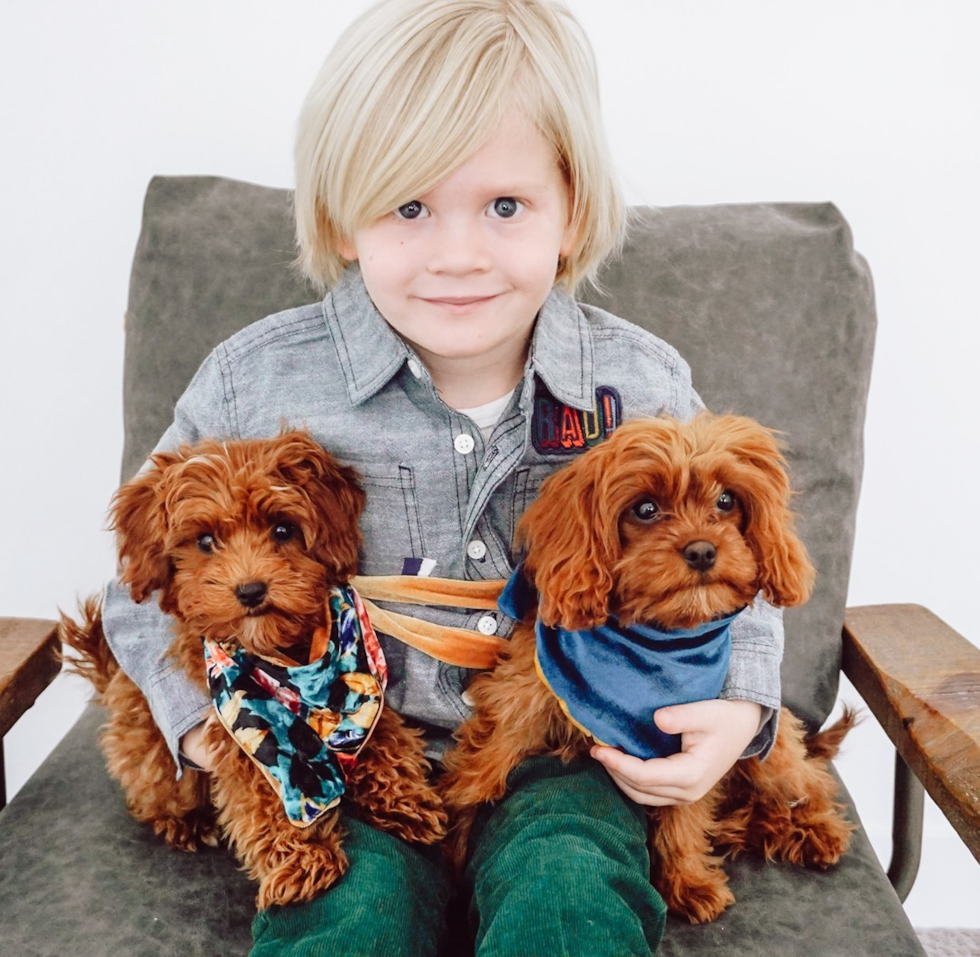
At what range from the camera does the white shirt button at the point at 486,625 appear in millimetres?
1705

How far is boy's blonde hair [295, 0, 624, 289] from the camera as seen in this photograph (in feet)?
4.76

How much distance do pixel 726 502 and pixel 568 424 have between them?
33cm

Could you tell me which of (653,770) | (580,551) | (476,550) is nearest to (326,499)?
(476,550)

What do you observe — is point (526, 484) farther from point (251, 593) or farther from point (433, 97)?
point (433, 97)

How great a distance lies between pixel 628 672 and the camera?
1533 mm

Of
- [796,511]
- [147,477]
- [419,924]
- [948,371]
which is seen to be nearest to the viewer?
[419,924]

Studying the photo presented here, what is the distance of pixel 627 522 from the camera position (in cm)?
147

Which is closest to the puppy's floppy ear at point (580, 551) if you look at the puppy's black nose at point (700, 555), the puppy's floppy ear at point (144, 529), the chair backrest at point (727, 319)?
the puppy's black nose at point (700, 555)

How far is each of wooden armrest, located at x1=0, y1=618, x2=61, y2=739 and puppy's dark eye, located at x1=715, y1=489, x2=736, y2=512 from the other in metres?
1.17

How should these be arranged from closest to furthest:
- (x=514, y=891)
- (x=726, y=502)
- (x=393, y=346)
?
(x=514, y=891) < (x=726, y=502) < (x=393, y=346)

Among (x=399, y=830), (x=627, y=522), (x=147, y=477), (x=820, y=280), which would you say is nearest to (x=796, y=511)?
(x=820, y=280)

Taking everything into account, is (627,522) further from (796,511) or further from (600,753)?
(796,511)

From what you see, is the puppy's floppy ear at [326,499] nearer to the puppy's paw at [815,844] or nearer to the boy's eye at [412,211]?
Result: the boy's eye at [412,211]

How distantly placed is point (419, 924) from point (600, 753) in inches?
13.7
